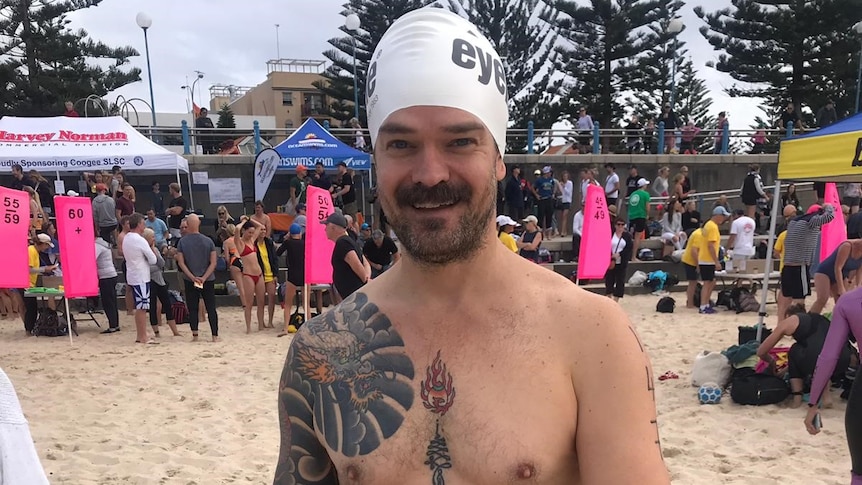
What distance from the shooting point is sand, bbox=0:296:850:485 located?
4582 mm

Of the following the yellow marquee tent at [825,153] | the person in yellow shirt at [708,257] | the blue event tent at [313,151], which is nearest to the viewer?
the yellow marquee tent at [825,153]

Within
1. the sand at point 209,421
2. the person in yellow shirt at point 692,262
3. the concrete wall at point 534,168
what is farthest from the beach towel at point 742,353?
the concrete wall at point 534,168

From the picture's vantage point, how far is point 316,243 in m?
8.99

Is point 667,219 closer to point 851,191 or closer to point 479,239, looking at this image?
point 851,191

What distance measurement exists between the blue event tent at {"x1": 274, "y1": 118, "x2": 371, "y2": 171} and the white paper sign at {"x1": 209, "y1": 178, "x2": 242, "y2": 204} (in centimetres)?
292

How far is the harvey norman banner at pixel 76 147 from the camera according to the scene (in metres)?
13.0

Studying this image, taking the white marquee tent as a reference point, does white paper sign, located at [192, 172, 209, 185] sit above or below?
below

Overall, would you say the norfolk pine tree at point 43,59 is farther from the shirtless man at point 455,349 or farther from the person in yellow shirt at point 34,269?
the shirtless man at point 455,349

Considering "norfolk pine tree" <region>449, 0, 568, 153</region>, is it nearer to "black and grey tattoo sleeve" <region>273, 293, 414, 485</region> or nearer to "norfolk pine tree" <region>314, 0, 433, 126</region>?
"norfolk pine tree" <region>314, 0, 433, 126</region>

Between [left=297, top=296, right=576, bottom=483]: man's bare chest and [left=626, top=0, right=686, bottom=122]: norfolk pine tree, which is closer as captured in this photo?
[left=297, top=296, right=576, bottom=483]: man's bare chest

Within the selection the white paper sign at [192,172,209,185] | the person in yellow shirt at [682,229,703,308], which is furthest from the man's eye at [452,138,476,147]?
the white paper sign at [192,172,209,185]

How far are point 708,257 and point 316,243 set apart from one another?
6.84m

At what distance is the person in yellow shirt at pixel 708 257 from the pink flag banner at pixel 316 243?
6.56 m

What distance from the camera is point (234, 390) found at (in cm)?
663
